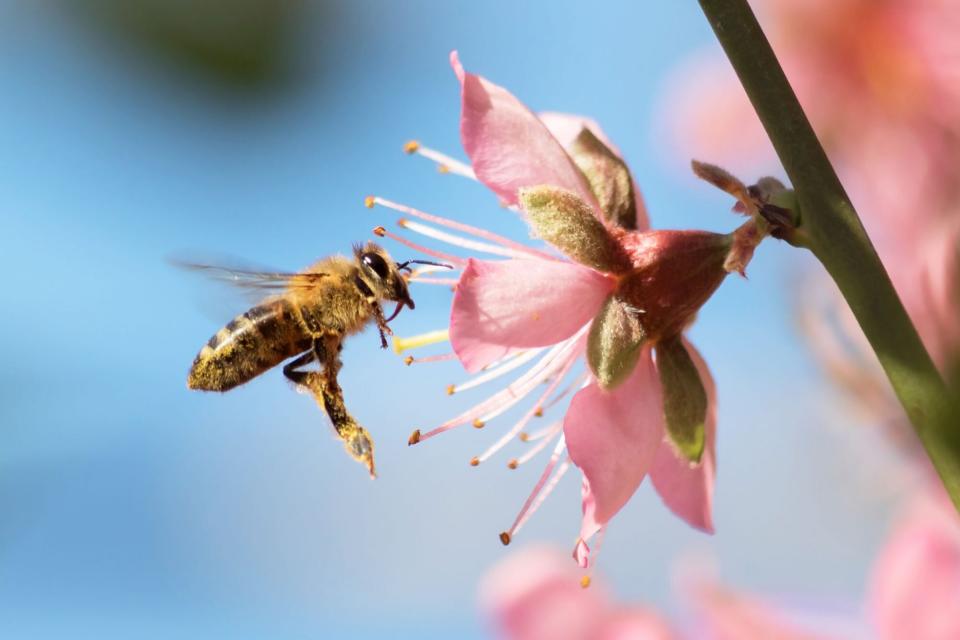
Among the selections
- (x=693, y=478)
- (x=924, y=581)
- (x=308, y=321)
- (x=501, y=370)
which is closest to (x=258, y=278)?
(x=308, y=321)

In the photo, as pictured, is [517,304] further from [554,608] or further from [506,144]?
[554,608]

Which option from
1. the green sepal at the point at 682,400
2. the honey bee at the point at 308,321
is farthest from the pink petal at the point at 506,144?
the honey bee at the point at 308,321

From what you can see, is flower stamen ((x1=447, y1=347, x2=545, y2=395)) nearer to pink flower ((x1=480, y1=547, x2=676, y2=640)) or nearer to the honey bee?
the honey bee

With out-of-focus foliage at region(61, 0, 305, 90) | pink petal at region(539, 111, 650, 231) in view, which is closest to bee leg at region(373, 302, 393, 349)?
pink petal at region(539, 111, 650, 231)

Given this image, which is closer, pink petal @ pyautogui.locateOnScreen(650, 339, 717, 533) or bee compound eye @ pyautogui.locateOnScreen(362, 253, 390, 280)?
pink petal @ pyautogui.locateOnScreen(650, 339, 717, 533)

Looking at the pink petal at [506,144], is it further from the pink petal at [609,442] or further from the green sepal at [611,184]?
the pink petal at [609,442]

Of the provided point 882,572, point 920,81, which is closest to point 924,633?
point 882,572

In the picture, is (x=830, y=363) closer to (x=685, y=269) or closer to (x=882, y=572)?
(x=882, y=572)
